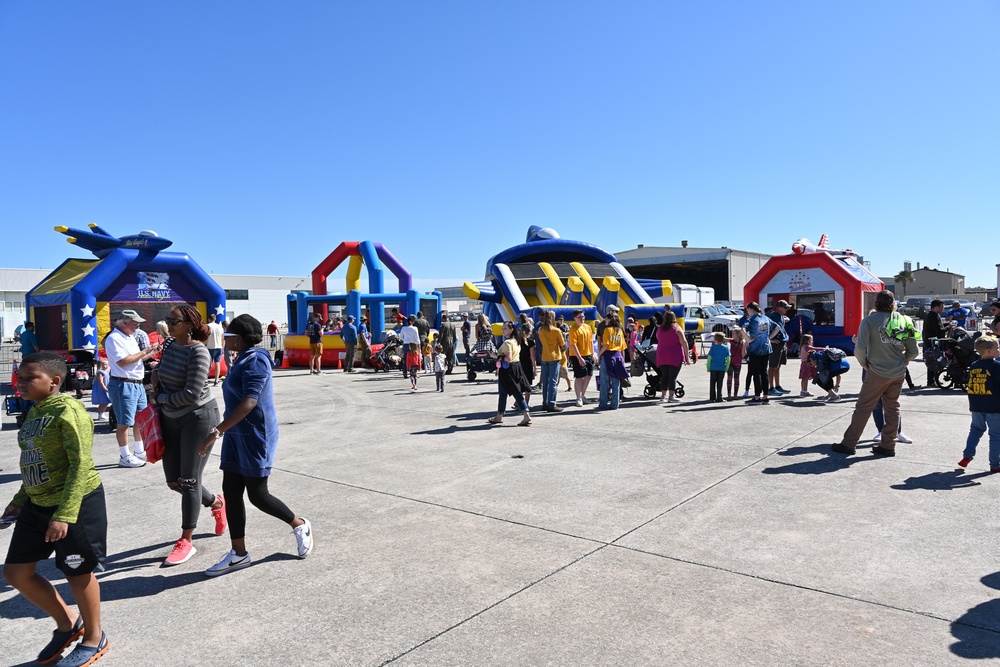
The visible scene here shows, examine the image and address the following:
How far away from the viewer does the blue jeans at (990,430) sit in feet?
19.5

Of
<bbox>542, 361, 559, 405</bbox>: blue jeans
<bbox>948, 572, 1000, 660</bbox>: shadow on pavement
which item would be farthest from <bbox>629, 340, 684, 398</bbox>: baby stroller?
<bbox>948, 572, 1000, 660</bbox>: shadow on pavement

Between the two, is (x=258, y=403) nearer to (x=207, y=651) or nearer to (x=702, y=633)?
(x=207, y=651)

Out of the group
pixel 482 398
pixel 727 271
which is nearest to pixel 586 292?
pixel 482 398

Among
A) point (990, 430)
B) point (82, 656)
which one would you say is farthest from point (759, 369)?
point (82, 656)

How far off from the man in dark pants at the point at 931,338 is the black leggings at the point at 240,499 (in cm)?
1144

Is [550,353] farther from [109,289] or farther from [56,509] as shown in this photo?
[109,289]

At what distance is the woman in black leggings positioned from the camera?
13.7ft

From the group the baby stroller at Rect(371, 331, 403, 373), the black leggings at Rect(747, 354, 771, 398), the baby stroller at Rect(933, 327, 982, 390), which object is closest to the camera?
the black leggings at Rect(747, 354, 771, 398)

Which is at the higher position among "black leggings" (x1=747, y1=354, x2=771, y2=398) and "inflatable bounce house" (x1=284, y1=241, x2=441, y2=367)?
"inflatable bounce house" (x1=284, y1=241, x2=441, y2=367)

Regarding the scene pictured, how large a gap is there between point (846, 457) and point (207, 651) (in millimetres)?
6025

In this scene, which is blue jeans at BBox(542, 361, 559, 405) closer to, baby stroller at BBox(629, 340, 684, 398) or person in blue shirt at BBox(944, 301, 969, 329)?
baby stroller at BBox(629, 340, 684, 398)

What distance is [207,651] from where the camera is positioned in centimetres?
328

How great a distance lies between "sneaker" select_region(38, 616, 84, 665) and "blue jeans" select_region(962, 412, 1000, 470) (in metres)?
6.95

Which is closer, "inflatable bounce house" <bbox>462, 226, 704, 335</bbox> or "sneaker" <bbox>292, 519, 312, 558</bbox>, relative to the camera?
"sneaker" <bbox>292, 519, 312, 558</bbox>
